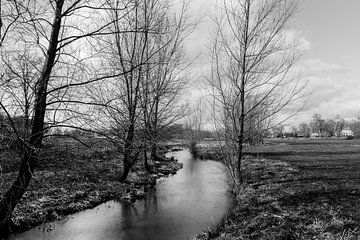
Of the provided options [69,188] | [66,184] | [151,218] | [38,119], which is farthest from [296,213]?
[66,184]

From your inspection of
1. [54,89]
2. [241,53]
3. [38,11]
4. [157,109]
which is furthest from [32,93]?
[157,109]

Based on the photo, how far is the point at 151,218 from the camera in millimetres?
10461

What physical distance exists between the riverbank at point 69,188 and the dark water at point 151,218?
49 centimetres

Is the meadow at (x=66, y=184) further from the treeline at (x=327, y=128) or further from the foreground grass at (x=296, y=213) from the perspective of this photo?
the treeline at (x=327, y=128)

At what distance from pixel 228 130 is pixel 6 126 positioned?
30.7 ft

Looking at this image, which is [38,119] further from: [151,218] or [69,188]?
[69,188]

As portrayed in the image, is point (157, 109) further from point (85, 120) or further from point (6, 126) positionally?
point (6, 126)

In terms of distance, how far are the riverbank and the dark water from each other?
1.61 ft

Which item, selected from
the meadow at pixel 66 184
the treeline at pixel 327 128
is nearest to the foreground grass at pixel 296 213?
the meadow at pixel 66 184

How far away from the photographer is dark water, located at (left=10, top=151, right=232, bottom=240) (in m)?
8.74

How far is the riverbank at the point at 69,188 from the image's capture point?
32.8 feet

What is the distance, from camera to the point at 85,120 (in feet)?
22.8

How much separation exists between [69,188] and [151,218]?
4.77 metres

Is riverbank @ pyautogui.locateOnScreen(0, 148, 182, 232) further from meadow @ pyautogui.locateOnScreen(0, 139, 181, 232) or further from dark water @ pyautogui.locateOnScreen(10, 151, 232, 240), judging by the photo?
dark water @ pyautogui.locateOnScreen(10, 151, 232, 240)
